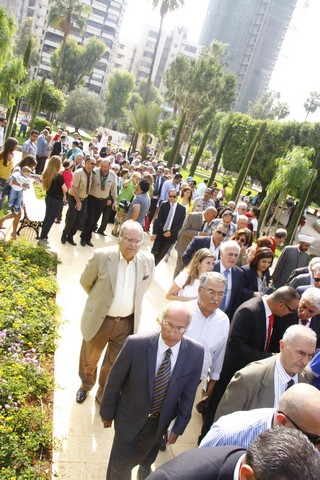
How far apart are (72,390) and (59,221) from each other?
6.71 metres

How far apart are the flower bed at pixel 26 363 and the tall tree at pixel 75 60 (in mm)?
73155

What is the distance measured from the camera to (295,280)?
6.50 meters

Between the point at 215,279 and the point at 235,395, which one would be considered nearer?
the point at 235,395

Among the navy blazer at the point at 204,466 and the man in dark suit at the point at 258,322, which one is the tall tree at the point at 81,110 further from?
the navy blazer at the point at 204,466

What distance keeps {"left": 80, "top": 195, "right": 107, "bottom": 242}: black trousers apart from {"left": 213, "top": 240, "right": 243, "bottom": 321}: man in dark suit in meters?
4.87

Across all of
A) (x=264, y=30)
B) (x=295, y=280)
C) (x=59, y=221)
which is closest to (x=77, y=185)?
(x=59, y=221)

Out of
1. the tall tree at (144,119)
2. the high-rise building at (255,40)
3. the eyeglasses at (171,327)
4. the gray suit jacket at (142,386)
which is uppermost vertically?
the high-rise building at (255,40)

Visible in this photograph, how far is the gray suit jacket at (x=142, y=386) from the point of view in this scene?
9.73 feet

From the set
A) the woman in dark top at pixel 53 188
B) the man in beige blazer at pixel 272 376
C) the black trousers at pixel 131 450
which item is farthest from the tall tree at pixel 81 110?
the man in beige blazer at pixel 272 376

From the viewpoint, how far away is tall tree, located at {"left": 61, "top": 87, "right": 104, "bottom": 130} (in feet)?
183

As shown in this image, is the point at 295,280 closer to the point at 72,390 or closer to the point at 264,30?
the point at 72,390

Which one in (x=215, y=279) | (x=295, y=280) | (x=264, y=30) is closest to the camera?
(x=215, y=279)

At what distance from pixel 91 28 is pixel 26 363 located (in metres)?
110

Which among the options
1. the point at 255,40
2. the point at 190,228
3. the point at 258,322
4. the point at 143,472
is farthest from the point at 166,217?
the point at 255,40
